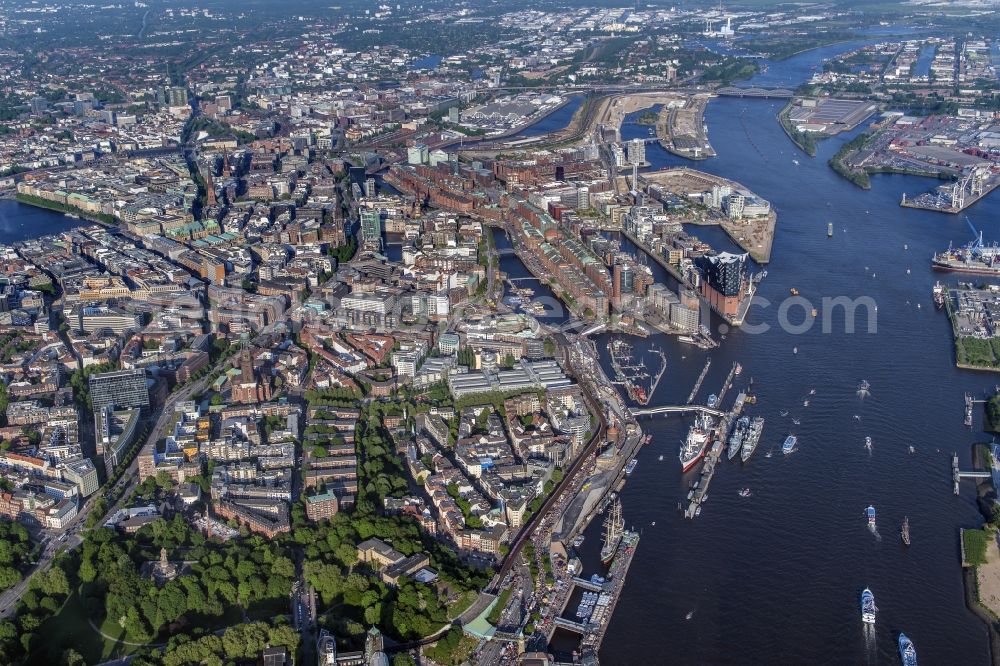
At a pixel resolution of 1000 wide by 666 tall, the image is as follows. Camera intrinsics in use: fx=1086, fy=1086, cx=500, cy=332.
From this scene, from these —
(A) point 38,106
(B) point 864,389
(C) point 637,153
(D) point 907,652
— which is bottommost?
(A) point 38,106

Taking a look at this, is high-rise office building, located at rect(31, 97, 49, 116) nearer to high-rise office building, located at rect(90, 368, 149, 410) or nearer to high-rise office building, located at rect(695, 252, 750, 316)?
high-rise office building, located at rect(90, 368, 149, 410)

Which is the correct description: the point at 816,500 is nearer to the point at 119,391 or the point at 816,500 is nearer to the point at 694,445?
the point at 694,445

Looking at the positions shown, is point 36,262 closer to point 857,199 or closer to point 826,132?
point 857,199

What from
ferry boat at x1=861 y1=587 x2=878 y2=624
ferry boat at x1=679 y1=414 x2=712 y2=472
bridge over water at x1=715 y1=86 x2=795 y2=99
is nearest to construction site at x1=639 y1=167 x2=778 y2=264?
ferry boat at x1=679 y1=414 x2=712 y2=472

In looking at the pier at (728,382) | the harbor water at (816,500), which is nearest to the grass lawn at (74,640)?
the harbor water at (816,500)

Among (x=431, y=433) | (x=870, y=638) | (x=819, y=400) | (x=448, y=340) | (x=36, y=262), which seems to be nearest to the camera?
(x=870, y=638)

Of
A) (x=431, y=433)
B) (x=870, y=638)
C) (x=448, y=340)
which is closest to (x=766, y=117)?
(x=448, y=340)

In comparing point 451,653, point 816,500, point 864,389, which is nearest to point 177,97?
point 864,389
